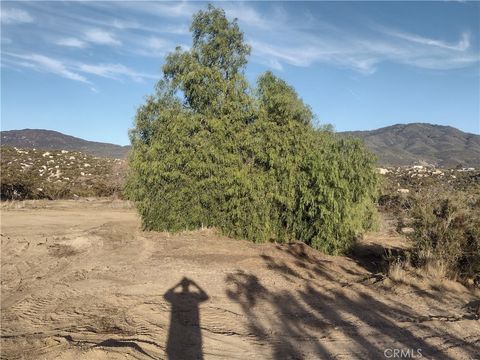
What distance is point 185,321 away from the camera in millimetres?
7719

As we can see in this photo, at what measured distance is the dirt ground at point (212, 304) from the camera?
21.5 ft

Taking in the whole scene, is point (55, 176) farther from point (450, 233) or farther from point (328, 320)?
point (328, 320)

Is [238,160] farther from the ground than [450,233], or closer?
farther from the ground

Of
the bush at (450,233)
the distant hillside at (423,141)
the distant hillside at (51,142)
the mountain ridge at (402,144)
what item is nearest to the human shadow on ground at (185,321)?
the bush at (450,233)

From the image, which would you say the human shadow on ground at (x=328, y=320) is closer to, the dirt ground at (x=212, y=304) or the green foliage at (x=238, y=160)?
the dirt ground at (x=212, y=304)

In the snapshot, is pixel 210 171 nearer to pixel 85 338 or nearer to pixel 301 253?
pixel 301 253

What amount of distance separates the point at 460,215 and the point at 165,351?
8913mm

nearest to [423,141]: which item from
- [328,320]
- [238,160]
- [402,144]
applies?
[402,144]

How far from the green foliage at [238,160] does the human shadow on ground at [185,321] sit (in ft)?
16.1

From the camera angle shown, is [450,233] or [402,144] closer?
[450,233]

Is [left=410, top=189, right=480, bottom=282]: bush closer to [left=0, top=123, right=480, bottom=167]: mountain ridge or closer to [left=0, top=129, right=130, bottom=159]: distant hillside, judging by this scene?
[left=0, top=123, right=480, bottom=167]: mountain ridge

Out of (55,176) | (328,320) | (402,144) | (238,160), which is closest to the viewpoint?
(328,320)

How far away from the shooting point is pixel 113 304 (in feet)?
28.2

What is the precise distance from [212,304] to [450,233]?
688cm
